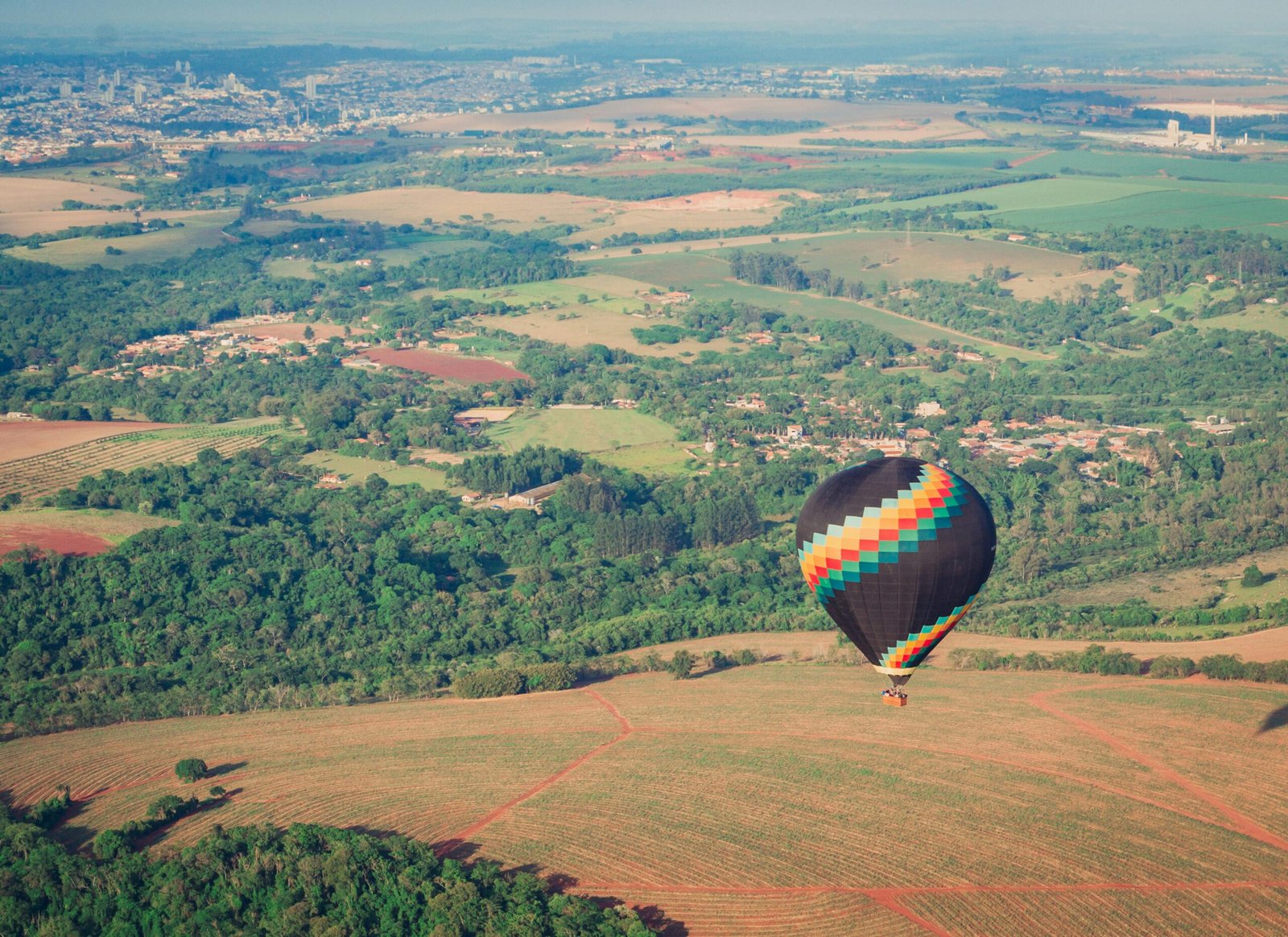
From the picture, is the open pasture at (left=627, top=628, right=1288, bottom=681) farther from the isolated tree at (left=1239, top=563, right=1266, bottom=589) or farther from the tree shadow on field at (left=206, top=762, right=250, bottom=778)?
the tree shadow on field at (left=206, top=762, right=250, bottom=778)

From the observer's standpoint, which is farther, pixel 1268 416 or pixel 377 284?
pixel 377 284

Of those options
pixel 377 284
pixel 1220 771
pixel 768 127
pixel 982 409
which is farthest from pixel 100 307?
pixel 768 127

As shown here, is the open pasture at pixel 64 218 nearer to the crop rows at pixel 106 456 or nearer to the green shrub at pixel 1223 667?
the crop rows at pixel 106 456

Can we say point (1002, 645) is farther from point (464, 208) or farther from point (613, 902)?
point (464, 208)

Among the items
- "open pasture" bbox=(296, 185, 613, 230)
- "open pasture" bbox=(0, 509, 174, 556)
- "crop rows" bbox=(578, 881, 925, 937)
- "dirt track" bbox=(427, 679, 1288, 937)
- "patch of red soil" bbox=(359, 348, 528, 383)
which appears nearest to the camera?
"crop rows" bbox=(578, 881, 925, 937)

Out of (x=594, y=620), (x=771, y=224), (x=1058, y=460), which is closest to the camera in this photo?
(x=594, y=620)

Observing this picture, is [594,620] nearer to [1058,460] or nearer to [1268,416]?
[1058,460]

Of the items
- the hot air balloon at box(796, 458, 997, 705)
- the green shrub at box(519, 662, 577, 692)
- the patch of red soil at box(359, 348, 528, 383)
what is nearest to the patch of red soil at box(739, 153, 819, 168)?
the patch of red soil at box(359, 348, 528, 383)

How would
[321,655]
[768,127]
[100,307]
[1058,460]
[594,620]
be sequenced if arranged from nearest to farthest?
[321,655]
[594,620]
[1058,460]
[100,307]
[768,127]
